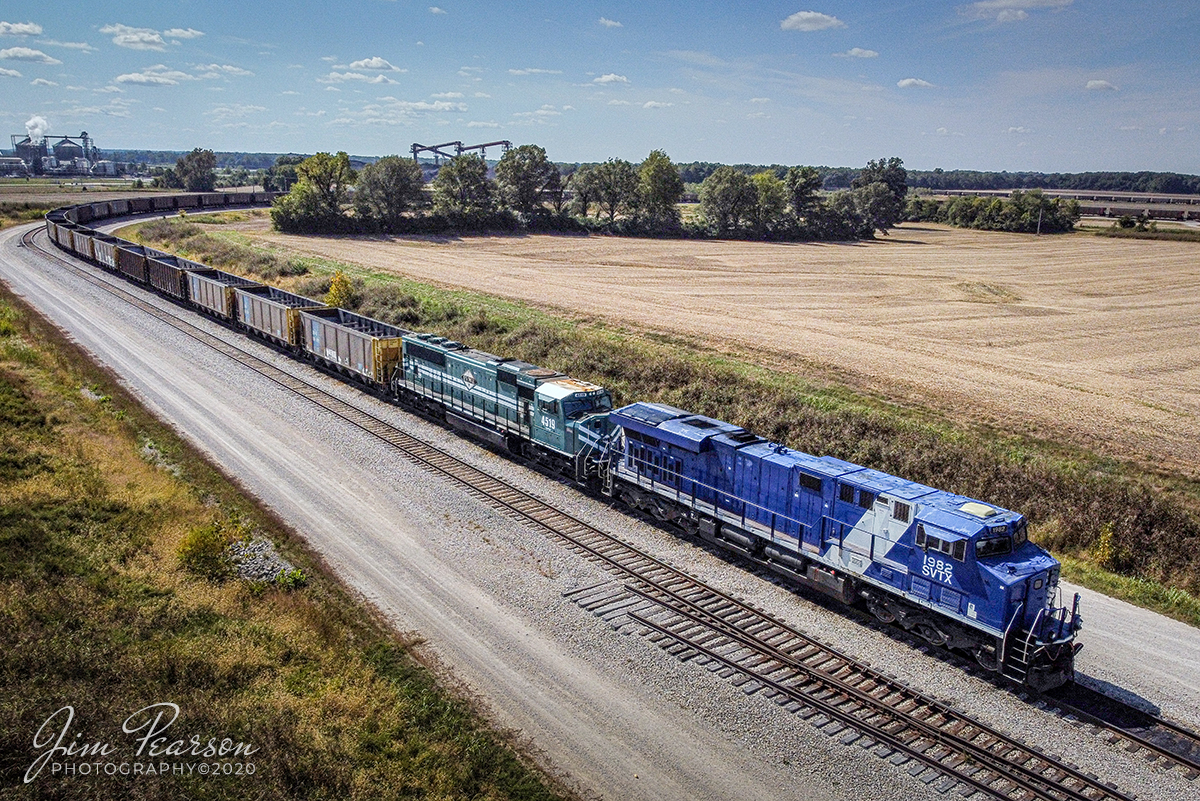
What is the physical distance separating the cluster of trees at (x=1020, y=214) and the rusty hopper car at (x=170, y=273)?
5503 inches

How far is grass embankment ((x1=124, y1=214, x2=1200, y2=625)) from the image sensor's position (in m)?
21.6

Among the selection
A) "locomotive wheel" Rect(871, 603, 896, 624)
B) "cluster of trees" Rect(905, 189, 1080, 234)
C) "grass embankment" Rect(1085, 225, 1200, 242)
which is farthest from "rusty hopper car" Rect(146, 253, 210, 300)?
"grass embankment" Rect(1085, 225, 1200, 242)

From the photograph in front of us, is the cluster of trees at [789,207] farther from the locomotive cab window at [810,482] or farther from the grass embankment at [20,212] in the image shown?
the locomotive cab window at [810,482]

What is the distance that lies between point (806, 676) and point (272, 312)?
35495mm

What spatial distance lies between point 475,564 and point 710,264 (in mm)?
73052

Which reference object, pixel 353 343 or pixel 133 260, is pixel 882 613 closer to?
pixel 353 343

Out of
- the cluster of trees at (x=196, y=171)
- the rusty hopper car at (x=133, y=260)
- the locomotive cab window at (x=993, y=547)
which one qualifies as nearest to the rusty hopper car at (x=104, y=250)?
the rusty hopper car at (x=133, y=260)

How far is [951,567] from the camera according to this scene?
53.2 feet

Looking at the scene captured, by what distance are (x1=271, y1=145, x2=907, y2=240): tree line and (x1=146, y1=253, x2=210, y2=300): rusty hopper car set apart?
1483 inches

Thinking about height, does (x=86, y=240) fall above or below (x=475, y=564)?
above

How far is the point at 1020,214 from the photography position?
146 m

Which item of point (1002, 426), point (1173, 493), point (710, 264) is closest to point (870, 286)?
point (710, 264)

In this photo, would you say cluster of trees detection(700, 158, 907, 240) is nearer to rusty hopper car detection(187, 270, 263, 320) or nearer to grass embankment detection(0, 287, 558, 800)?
rusty hopper car detection(187, 270, 263, 320)

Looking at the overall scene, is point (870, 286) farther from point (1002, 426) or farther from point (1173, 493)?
point (1173, 493)
